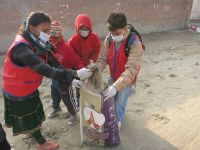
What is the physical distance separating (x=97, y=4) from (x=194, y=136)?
720 centimetres

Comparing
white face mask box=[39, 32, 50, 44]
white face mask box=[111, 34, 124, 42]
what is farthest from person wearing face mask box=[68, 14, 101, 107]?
white face mask box=[39, 32, 50, 44]

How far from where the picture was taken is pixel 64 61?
13.6 feet

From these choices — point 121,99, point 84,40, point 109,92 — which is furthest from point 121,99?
point 84,40

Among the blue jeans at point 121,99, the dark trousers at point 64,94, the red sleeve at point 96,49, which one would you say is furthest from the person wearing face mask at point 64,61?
the blue jeans at point 121,99

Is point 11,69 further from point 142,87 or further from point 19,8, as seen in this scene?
point 19,8

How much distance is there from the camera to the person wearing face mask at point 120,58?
341 cm

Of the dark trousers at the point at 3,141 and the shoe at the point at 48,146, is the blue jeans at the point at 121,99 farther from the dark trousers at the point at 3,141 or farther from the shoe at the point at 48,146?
the dark trousers at the point at 3,141

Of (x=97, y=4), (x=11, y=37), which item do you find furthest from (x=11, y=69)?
(x=97, y=4)

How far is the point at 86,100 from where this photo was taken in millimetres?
3479

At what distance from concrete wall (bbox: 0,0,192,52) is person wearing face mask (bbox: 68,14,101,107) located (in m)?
4.72

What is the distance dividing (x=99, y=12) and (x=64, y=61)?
6.67 meters

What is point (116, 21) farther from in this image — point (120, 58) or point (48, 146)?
point (48, 146)

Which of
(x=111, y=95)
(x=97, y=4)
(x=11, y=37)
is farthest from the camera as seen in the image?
(x=97, y=4)

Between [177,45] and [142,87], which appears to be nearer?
[142,87]
